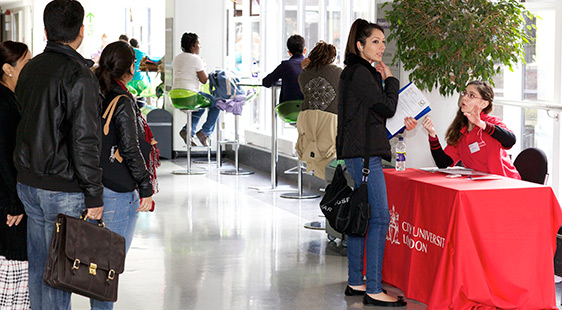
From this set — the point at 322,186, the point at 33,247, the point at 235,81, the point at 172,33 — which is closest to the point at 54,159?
the point at 33,247

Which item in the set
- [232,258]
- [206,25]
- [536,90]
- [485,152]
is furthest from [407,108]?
[206,25]

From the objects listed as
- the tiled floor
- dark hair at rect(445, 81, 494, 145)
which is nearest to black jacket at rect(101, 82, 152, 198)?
the tiled floor

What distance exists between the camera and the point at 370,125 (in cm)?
437

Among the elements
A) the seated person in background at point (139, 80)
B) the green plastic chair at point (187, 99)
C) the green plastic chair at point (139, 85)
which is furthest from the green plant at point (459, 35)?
the green plastic chair at point (139, 85)

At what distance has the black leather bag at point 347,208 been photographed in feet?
14.3

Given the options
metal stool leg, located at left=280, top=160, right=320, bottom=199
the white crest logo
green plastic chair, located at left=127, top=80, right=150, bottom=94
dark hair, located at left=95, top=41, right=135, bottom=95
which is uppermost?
green plastic chair, located at left=127, top=80, right=150, bottom=94

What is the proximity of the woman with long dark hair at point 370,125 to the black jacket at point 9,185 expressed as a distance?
5.69 ft

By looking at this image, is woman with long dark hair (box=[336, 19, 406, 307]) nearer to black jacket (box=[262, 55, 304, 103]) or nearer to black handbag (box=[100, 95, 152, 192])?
black handbag (box=[100, 95, 152, 192])

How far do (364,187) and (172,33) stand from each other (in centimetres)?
736

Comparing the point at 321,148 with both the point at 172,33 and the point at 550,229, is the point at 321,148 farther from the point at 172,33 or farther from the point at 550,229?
the point at 172,33

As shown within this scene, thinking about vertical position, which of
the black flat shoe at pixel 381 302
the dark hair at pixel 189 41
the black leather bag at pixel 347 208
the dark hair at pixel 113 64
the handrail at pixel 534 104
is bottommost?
the black flat shoe at pixel 381 302

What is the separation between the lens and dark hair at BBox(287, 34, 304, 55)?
→ 763 cm

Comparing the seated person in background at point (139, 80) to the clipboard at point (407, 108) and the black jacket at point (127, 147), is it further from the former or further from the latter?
the black jacket at point (127, 147)

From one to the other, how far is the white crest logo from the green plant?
3.01 ft
